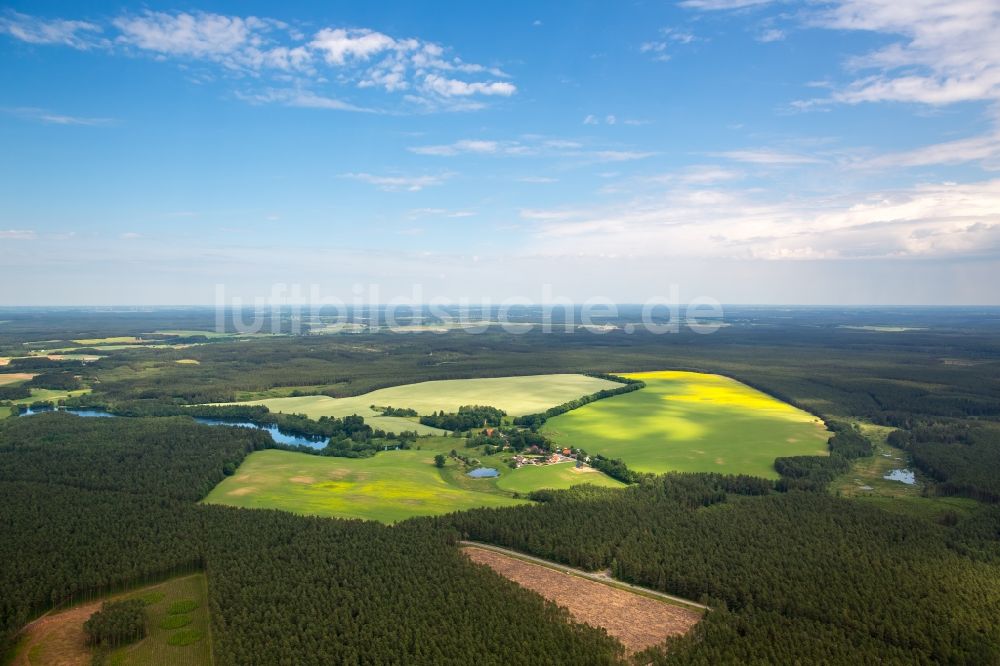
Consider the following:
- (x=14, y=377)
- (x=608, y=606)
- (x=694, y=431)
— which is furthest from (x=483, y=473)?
(x=14, y=377)

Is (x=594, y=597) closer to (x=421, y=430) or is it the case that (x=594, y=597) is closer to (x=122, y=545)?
(x=122, y=545)

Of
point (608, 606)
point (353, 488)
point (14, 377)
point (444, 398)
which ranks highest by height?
point (14, 377)

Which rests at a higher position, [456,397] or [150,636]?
[456,397]

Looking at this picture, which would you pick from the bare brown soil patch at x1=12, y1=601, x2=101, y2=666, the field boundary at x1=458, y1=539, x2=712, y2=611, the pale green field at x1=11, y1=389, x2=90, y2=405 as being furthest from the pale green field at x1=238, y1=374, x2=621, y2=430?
the bare brown soil patch at x1=12, y1=601, x2=101, y2=666

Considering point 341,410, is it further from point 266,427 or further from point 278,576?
point 278,576

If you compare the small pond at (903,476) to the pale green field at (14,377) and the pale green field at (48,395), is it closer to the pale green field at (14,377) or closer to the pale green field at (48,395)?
the pale green field at (48,395)

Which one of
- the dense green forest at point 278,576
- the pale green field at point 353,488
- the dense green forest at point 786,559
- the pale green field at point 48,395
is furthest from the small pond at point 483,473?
the pale green field at point 48,395

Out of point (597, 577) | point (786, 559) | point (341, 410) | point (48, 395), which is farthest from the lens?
point (48, 395)

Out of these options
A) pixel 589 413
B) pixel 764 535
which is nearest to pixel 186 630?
pixel 764 535
